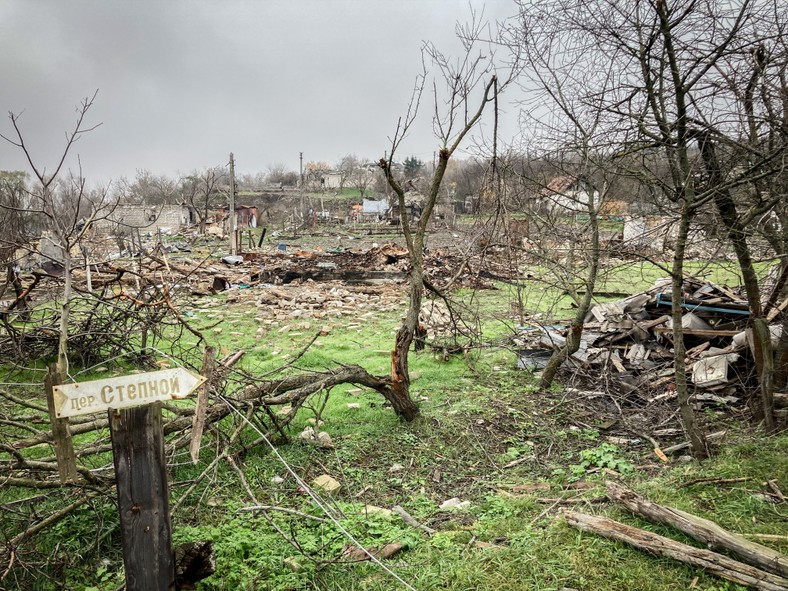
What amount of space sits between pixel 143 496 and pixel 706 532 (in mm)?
2932

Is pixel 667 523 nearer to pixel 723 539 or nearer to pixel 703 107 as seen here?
pixel 723 539

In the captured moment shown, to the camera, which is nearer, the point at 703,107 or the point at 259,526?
the point at 259,526

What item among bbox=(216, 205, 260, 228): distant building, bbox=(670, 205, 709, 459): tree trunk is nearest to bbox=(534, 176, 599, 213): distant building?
bbox=(670, 205, 709, 459): tree trunk

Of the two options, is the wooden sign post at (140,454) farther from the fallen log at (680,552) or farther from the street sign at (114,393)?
the fallen log at (680,552)

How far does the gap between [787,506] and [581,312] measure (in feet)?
10.4

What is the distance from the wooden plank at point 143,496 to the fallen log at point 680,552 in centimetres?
238

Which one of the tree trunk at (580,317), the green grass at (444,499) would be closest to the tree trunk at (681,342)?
the green grass at (444,499)

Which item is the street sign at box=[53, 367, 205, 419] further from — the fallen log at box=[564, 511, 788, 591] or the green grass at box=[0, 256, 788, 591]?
the fallen log at box=[564, 511, 788, 591]

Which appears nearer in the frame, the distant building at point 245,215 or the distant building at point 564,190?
the distant building at point 564,190

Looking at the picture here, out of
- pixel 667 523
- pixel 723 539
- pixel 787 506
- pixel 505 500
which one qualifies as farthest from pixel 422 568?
pixel 787 506

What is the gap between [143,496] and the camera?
2.09m

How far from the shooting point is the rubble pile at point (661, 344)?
571 cm

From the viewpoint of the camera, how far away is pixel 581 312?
19.8 ft

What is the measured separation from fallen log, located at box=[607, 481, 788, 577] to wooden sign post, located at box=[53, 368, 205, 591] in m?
2.71
